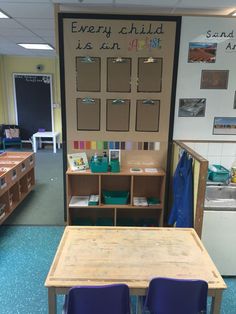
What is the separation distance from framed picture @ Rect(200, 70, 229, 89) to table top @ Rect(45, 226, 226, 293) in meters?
1.79

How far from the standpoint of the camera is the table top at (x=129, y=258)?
147 centimetres

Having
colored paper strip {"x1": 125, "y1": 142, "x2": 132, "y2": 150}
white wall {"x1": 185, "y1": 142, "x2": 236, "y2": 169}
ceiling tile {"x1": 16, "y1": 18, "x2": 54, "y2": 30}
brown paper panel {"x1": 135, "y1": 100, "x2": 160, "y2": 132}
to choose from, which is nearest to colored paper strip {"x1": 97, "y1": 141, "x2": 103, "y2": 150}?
colored paper strip {"x1": 125, "y1": 142, "x2": 132, "y2": 150}

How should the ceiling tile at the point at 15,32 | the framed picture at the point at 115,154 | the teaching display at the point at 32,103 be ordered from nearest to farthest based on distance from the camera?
the framed picture at the point at 115,154 < the ceiling tile at the point at 15,32 < the teaching display at the point at 32,103

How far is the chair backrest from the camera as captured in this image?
4.52ft

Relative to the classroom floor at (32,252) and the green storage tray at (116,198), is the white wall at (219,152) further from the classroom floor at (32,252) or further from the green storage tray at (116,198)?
the classroom floor at (32,252)

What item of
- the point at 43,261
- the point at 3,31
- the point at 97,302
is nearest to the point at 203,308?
the point at 97,302

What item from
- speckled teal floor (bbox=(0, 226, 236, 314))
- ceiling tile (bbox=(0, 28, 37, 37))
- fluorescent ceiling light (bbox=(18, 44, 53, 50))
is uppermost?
fluorescent ceiling light (bbox=(18, 44, 53, 50))

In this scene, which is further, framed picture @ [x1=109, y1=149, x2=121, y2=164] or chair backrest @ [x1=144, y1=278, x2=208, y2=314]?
framed picture @ [x1=109, y1=149, x2=121, y2=164]

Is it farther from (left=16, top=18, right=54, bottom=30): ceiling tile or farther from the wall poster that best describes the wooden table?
(left=16, top=18, right=54, bottom=30): ceiling tile

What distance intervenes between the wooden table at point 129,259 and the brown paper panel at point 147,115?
4.78 feet

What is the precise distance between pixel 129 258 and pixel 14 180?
262cm

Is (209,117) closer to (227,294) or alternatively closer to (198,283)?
(227,294)

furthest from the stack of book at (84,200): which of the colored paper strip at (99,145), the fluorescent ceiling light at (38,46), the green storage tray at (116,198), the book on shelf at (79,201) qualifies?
the fluorescent ceiling light at (38,46)

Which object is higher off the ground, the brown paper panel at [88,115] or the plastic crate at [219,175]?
the brown paper panel at [88,115]
